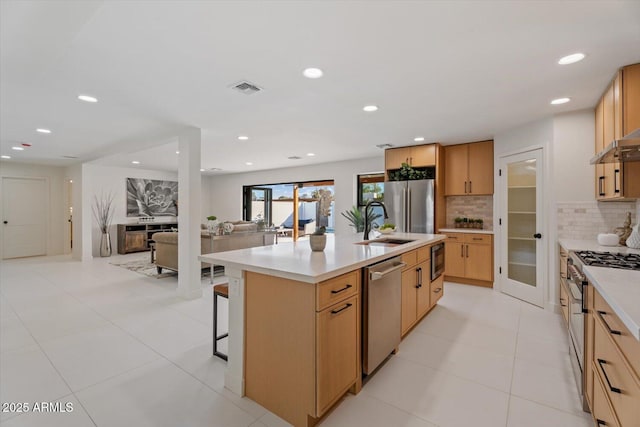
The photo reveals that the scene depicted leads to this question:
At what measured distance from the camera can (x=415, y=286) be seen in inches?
113

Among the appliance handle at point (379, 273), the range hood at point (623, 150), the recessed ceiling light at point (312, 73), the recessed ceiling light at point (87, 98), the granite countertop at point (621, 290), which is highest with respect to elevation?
the recessed ceiling light at point (87, 98)

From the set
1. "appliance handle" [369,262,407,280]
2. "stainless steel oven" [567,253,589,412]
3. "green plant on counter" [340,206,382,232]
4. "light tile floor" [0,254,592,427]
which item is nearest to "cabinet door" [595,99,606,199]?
"stainless steel oven" [567,253,589,412]

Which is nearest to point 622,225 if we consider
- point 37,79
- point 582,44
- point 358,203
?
point 582,44

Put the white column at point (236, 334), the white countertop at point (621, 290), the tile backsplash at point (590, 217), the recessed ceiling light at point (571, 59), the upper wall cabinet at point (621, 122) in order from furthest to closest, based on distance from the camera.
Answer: the tile backsplash at point (590, 217), the upper wall cabinet at point (621, 122), the recessed ceiling light at point (571, 59), the white column at point (236, 334), the white countertop at point (621, 290)

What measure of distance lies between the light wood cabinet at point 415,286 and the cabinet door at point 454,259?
179 cm

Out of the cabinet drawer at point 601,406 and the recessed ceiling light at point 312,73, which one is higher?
the recessed ceiling light at point 312,73

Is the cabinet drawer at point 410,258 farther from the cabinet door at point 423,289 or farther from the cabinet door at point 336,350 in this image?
the cabinet door at point 336,350

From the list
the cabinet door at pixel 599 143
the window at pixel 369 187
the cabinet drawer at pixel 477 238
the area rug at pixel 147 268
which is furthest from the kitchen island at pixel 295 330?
the window at pixel 369 187

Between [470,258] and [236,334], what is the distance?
403 centimetres

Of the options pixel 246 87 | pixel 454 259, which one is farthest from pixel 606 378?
pixel 454 259

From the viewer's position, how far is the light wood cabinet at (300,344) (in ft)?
5.18

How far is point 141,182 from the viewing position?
8.55 m

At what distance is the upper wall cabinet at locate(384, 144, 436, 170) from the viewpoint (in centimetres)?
498

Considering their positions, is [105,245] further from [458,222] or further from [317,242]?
[458,222]
